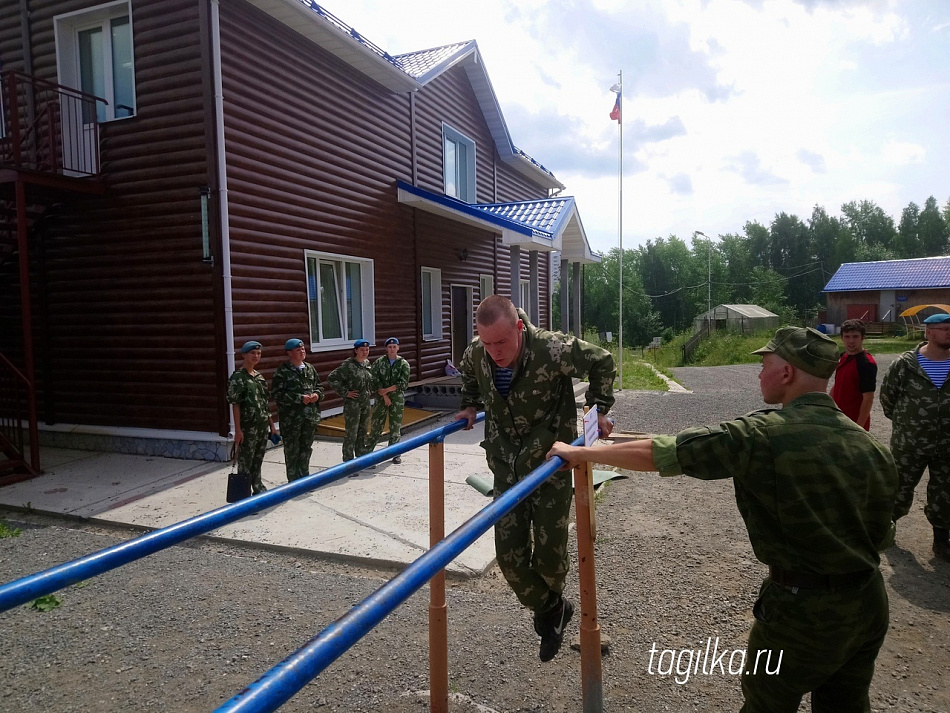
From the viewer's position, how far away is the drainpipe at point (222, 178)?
288 inches

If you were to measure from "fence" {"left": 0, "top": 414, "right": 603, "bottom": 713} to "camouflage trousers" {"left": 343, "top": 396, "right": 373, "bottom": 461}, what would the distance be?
4.07 m

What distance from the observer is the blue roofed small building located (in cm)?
3953

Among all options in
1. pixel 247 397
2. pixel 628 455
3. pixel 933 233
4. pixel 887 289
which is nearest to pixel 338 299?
pixel 247 397

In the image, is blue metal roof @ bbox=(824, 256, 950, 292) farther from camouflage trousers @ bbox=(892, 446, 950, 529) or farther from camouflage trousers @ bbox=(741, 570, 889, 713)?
camouflage trousers @ bbox=(741, 570, 889, 713)

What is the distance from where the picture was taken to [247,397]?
591 centimetres

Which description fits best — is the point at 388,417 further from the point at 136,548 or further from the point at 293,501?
the point at 136,548

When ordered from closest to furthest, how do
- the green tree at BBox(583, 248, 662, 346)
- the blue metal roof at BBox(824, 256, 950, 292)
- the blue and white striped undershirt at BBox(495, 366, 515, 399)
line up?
the blue and white striped undershirt at BBox(495, 366, 515, 399), the blue metal roof at BBox(824, 256, 950, 292), the green tree at BBox(583, 248, 662, 346)

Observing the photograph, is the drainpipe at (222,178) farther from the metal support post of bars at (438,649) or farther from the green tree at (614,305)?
the green tree at (614,305)

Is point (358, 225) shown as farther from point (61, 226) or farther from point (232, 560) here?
point (232, 560)

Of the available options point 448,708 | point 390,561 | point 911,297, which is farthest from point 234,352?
point 911,297

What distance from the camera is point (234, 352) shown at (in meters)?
7.53

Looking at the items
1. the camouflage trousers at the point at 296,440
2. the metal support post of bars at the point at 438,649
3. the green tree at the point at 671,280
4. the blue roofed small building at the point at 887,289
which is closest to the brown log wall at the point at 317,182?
the camouflage trousers at the point at 296,440

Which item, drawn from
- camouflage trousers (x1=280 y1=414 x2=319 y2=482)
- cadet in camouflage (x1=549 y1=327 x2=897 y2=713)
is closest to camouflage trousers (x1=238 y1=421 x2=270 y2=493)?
camouflage trousers (x1=280 y1=414 x2=319 y2=482)

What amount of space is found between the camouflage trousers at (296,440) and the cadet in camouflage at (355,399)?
67cm
